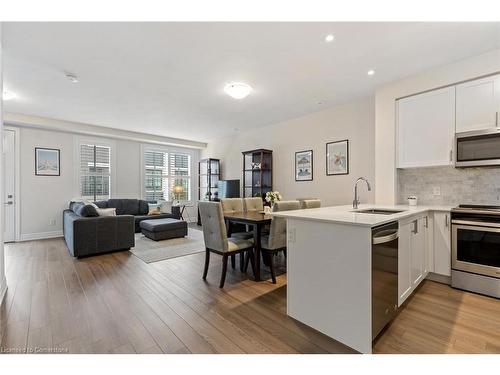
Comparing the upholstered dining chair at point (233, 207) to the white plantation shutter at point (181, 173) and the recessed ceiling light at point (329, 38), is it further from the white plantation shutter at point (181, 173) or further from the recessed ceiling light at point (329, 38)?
the white plantation shutter at point (181, 173)

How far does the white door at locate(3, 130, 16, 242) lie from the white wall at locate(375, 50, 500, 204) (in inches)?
283

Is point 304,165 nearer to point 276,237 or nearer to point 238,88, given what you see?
point 238,88

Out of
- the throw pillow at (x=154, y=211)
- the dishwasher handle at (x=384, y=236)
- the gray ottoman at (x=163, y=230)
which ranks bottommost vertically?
the gray ottoman at (x=163, y=230)

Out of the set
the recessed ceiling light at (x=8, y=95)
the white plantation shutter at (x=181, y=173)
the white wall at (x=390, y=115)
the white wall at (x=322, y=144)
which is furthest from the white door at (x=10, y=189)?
the white wall at (x=390, y=115)

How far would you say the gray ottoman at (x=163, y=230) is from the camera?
496 cm

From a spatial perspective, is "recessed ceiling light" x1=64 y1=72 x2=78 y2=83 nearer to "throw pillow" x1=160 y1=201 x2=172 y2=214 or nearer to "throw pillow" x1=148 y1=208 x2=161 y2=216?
"throw pillow" x1=148 y1=208 x2=161 y2=216

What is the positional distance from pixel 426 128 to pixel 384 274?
2.34m

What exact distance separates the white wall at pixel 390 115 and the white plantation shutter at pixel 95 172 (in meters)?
6.46

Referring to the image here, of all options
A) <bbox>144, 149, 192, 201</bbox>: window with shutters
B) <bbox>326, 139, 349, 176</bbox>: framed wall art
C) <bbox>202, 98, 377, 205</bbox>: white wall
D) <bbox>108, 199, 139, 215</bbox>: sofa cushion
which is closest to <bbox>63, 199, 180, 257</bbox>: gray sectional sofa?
<bbox>108, 199, 139, 215</bbox>: sofa cushion

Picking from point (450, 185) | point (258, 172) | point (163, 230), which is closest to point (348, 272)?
point (450, 185)

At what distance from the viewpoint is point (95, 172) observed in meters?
6.13

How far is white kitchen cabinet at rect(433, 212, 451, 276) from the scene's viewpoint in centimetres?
266

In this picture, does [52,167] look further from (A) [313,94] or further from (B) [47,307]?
(A) [313,94]

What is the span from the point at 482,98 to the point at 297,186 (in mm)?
3129
